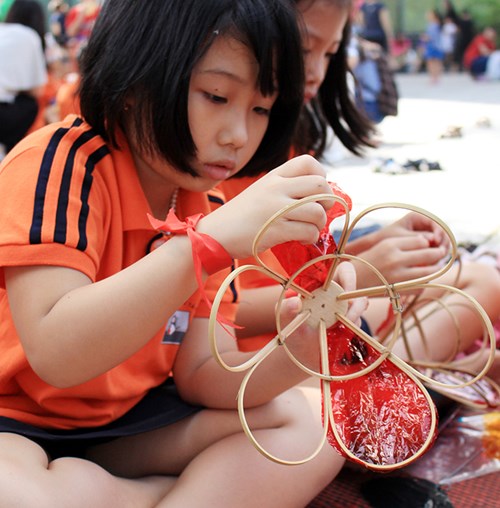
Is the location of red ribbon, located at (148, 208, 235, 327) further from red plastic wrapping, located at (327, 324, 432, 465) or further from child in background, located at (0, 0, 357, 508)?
red plastic wrapping, located at (327, 324, 432, 465)

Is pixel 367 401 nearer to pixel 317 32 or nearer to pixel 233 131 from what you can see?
pixel 233 131

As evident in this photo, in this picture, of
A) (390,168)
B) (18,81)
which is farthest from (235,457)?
(390,168)

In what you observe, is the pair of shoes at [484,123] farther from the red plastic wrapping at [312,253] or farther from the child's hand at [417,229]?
the red plastic wrapping at [312,253]

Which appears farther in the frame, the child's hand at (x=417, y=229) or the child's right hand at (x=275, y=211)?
the child's hand at (x=417, y=229)

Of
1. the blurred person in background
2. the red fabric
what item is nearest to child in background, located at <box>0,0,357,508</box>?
the blurred person in background

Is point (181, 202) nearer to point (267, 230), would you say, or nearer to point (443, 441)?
point (267, 230)

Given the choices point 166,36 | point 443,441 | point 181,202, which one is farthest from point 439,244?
point 166,36

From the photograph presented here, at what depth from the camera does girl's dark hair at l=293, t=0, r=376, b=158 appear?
1.38 metres

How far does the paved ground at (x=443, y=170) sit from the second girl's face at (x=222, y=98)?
2.96 ft

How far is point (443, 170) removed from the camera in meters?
3.67

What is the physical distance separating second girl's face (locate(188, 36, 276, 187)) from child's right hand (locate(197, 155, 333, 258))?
0.52 feet

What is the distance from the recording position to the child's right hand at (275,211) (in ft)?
2.20

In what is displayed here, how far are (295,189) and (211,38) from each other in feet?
0.85

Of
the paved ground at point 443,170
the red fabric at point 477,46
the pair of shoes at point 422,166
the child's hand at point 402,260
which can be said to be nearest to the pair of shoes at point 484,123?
the paved ground at point 443,170
